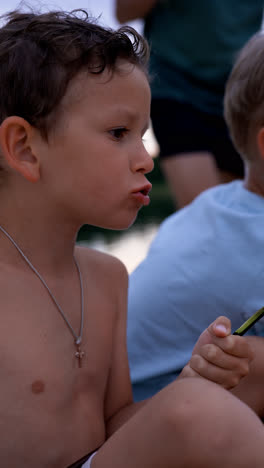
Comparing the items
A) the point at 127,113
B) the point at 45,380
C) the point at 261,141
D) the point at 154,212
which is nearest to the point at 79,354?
the point at 45,380

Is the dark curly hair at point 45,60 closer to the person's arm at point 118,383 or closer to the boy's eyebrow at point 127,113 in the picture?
the boy's eyebrow at point 127,113

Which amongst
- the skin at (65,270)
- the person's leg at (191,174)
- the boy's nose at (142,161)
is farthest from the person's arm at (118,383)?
the person's leg at (191,174)

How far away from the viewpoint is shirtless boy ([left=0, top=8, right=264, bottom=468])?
1.11 m

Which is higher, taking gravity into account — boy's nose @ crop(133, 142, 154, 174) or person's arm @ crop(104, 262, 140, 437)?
boy's nose @ crop(133, 142, 154, 174)

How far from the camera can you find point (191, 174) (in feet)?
7.52

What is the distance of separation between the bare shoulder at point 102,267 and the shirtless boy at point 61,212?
2.7 inches

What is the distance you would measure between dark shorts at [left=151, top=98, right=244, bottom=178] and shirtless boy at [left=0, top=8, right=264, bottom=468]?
1045 mm

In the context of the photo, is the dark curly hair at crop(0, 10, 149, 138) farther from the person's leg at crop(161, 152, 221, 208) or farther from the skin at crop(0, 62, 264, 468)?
the person's leg at crop(161, 152, 221, 208)

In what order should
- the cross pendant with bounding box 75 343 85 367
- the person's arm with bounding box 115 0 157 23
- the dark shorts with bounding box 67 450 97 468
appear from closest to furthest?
1. the dark shorts with bounding box 67 450 97 468
2. the cross pendant with bounding box 75 343 85 367
3. the person's arm with bounding box 115 0 157 23

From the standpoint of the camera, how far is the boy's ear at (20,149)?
1154 millimetres

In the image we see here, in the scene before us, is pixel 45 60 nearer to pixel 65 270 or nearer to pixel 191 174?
pixel 65 270

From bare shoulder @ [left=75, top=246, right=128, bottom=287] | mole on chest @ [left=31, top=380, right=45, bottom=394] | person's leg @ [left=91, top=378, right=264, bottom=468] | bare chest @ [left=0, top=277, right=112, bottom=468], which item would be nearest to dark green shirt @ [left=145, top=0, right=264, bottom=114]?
bare shoulder @ [left=75, top=246, right=128, bottom=287]

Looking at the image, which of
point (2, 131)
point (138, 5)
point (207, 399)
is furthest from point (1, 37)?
point (138, 5)

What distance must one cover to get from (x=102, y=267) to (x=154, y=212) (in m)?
4.22
